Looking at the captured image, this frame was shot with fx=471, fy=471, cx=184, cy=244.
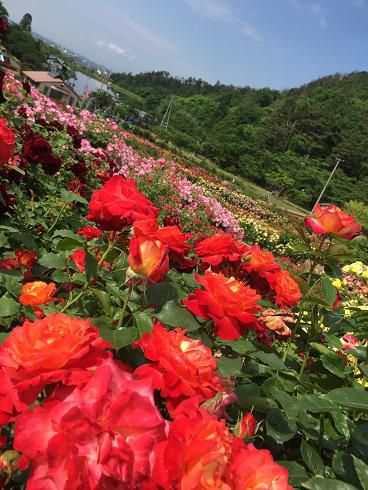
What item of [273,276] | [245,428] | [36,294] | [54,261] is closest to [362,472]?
[245,428]

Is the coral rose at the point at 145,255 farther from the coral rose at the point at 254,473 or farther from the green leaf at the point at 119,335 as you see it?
the coral rose at the point at 254,473

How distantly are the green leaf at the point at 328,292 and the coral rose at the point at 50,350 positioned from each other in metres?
0.68

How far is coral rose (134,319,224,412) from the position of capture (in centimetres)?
58

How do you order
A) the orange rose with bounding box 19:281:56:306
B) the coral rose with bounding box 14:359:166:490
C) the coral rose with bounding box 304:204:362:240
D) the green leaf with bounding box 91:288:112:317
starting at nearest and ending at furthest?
the coral rose with bounding box 14:359:166:490 → the green leaf with bounding box 91:288:112:317 → the orange rose with bounding box 19:281:56:306 → the coral rose with bounding box 304:204:362:240

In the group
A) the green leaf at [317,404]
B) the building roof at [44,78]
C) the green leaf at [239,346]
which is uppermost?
the green leaf at [239,346]

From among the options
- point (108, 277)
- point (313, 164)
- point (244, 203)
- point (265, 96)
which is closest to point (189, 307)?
point (108, 277)

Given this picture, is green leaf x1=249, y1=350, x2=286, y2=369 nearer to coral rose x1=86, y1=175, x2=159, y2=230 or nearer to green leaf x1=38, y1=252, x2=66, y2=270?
coral rose x1=86, y1=175, x2=159, y2=230

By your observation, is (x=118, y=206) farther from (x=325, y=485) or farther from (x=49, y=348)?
(x=325, y=485)

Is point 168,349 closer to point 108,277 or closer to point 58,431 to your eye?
point 58,431

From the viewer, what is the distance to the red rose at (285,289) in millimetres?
1066

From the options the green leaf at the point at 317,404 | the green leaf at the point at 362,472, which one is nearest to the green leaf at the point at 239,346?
the green leaf at the point at 317,404

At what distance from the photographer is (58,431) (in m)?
0.44

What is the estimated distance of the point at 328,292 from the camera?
3.59ft

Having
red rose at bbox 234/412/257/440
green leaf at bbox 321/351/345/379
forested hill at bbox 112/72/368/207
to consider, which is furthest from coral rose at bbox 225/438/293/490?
forested hill at bbox 112/72/368/207
